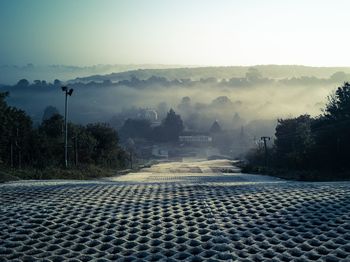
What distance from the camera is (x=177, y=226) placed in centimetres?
736

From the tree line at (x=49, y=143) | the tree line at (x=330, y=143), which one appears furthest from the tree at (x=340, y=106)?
the tree line at (x=49, y=143)

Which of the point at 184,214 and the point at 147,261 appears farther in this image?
the point at 184,214

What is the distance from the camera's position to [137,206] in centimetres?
901

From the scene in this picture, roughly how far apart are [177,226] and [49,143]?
1391 inches

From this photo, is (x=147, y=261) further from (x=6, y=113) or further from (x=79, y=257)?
(x=6, y=113)

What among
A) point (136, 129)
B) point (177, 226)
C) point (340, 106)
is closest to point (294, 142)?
point (340, 106)

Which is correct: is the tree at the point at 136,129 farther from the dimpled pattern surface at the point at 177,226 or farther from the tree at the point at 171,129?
the dimpled pattern surface at the point at 177,226

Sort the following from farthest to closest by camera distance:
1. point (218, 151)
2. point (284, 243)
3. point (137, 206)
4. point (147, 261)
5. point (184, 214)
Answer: point (218, 151)
point (137, 206)
point (184, 214)
point (284, 243)
point (147, 261)

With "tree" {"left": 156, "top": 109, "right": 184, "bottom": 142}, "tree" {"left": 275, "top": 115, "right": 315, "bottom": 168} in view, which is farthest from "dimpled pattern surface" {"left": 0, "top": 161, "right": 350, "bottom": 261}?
"tree" {"left": 156, "top": 109, "right": 184, "bottom": 142}

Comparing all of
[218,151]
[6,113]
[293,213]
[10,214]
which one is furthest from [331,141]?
[218,151]

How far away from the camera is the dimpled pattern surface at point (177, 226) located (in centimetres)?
610

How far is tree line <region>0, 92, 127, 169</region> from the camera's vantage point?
34.1 meters

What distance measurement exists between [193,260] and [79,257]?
5.25ft

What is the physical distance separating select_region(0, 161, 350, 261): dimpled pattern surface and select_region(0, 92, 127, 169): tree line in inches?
811
